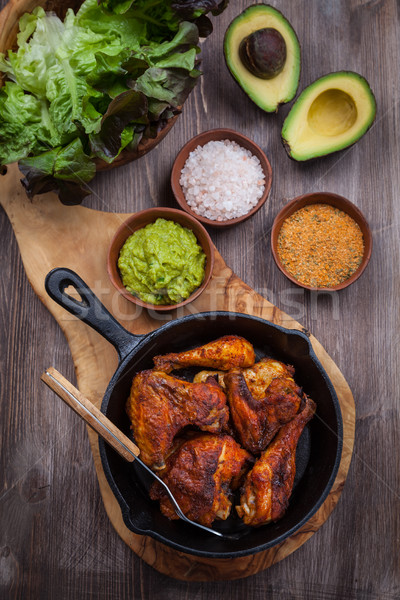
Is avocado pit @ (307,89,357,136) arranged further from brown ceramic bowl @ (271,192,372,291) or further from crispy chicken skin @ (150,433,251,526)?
crispy chicken skin @ (150,433,251,526)

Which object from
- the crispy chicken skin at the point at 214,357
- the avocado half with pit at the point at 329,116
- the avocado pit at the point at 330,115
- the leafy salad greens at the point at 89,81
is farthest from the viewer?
the avocado pit at the point at 330,115

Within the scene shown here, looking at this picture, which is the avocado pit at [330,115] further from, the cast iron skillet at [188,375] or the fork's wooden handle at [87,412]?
the fork's wooden handle at [87,412]

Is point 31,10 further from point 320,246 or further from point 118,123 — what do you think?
point 320,246

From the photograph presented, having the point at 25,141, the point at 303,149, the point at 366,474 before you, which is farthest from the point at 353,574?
the point at 25,141

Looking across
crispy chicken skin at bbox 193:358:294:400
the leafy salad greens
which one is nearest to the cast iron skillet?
crispy chicken skin at bbox 193:358:294:400

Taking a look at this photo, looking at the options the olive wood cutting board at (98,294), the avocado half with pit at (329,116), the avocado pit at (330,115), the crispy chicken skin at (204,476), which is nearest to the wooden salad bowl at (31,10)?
the olive wood cutting board at (98,294)

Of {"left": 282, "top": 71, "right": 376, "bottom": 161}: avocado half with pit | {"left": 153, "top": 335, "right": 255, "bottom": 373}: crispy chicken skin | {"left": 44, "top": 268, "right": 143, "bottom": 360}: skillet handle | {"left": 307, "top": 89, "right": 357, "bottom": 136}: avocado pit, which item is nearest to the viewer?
{"left": 44, "top": 268, "right": 143, "bottom": 360}: skillet handle
